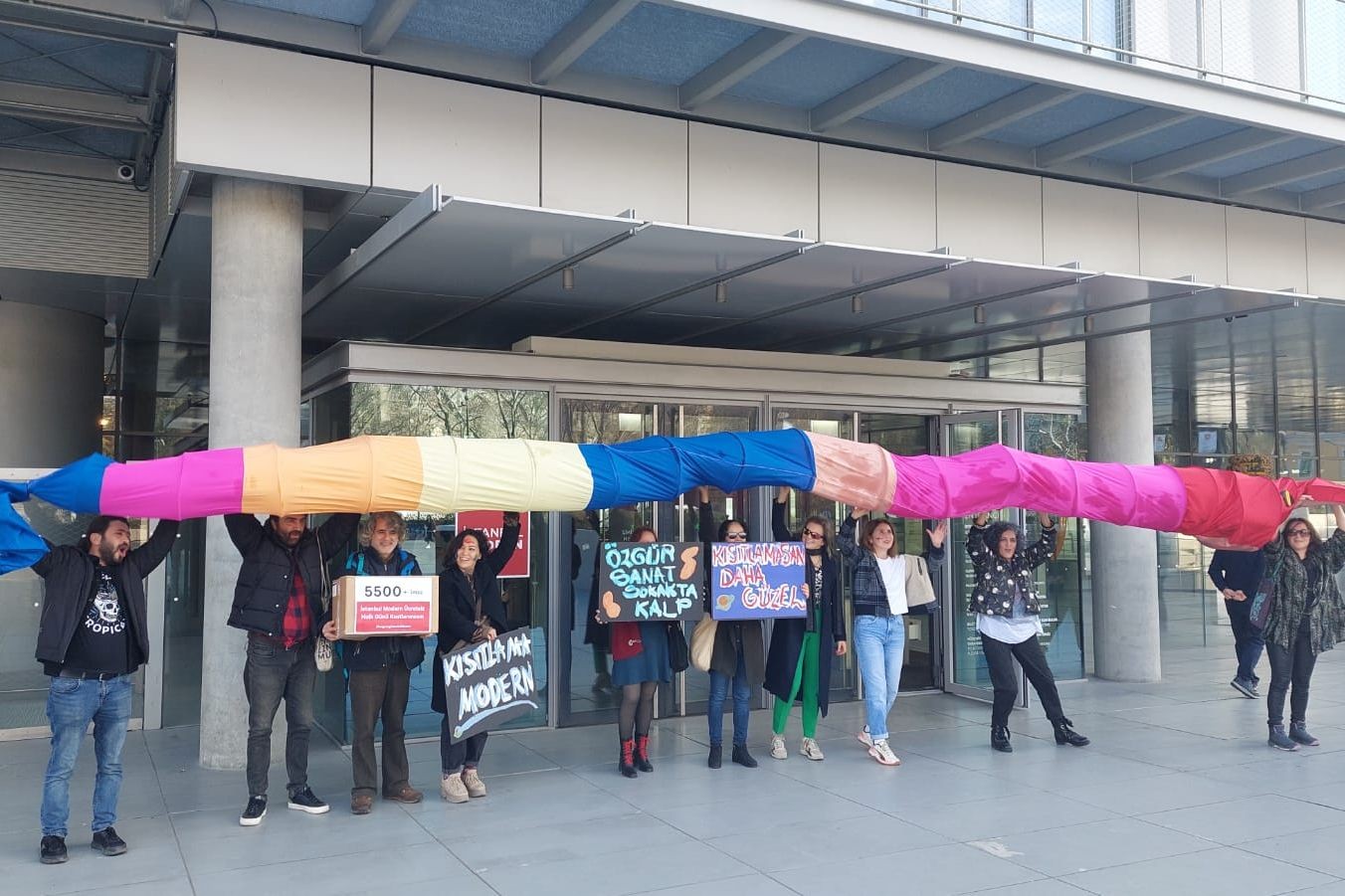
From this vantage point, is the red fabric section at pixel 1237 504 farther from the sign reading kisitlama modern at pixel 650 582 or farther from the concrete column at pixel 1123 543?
the sign reading kisitlama modern at pixel 650 582

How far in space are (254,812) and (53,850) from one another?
1071mm

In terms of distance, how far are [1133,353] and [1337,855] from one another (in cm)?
756

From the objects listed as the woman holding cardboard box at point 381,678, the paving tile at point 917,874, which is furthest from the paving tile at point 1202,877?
the woman holding cardboard box at point 381,678

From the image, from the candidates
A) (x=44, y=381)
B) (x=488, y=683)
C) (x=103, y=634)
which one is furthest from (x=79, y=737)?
(x=44, y=381)

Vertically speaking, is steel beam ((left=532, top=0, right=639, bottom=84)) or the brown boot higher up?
steel beam ((left=532, top=0, right=639, bottom=84))

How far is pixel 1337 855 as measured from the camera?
619 cm

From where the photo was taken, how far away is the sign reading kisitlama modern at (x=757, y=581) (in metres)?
8.31

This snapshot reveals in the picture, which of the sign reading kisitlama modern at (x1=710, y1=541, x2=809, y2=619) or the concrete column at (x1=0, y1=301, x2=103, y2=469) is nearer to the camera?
the sign reading kisitlama modern at (x1=710, y1=541, x2=809, y2=619)

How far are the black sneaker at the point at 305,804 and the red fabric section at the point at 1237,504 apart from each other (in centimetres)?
668

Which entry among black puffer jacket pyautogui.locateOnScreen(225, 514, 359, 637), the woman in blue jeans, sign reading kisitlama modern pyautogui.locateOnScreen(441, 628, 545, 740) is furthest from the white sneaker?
black puffer jacket pyautogui.locateOnScreen(225, 514, 359, 637)

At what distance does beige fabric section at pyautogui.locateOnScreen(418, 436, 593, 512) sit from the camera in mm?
6941

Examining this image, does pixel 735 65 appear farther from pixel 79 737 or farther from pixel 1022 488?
pixel 79 737

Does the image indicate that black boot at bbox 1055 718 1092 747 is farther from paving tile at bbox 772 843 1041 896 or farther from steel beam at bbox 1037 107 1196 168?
steel beam at bbox 1037 107 1196 168

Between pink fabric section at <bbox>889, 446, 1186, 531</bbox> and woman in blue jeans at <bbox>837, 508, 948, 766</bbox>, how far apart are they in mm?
441
